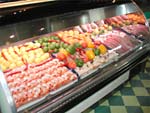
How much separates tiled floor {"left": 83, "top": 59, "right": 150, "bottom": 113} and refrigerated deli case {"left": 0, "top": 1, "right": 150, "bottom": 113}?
0.33 metres

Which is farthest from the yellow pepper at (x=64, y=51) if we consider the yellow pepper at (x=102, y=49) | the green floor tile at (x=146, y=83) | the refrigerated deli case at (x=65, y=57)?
the green floor tile at (x=146, y=83)

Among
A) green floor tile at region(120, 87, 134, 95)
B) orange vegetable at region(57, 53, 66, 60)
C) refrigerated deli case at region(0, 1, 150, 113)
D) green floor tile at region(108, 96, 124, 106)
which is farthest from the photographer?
green floor tile at region(120, 87, 134, 95)

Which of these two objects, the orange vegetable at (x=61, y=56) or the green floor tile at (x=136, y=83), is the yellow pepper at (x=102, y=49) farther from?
the green floor tile at (x=136, y=83)

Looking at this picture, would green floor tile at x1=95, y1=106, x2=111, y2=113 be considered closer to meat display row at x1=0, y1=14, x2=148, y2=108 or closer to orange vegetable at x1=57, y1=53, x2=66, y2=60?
meat display row at x1=0, y1=14, x2=148, y2=108

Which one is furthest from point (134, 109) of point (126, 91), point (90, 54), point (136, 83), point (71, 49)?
point (71, 49)

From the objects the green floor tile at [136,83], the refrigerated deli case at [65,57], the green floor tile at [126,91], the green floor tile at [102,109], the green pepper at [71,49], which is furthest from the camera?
the green floor tile at [136,83]

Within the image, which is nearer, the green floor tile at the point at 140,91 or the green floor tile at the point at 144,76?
the green floor tile at the point at 140,91

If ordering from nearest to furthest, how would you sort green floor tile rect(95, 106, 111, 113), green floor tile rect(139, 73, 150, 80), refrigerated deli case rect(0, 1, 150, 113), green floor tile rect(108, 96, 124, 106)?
refrigerated deli case rect(0, 1, 150, 113) → green floor tile rect(95, 106, 111, 113) → green floor tile rect(108, 96, 124, 106) → green floor tile rect(139, 73, 150, 80)

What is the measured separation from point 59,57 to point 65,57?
7 centimetres

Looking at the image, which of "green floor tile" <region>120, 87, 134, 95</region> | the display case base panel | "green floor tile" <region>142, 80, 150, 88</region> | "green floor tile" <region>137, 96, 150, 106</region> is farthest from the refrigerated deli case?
"green floor tile" <region>142, 80, 150, 88</region>

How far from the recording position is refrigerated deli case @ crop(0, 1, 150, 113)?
193 centimetres

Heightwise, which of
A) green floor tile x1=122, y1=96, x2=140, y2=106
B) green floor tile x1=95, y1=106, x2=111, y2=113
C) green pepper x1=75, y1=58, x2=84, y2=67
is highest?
green pepper x1=75, y1=58, x2=84, y2=67

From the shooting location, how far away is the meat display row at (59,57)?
196cm

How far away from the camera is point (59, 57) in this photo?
2.32 metres
